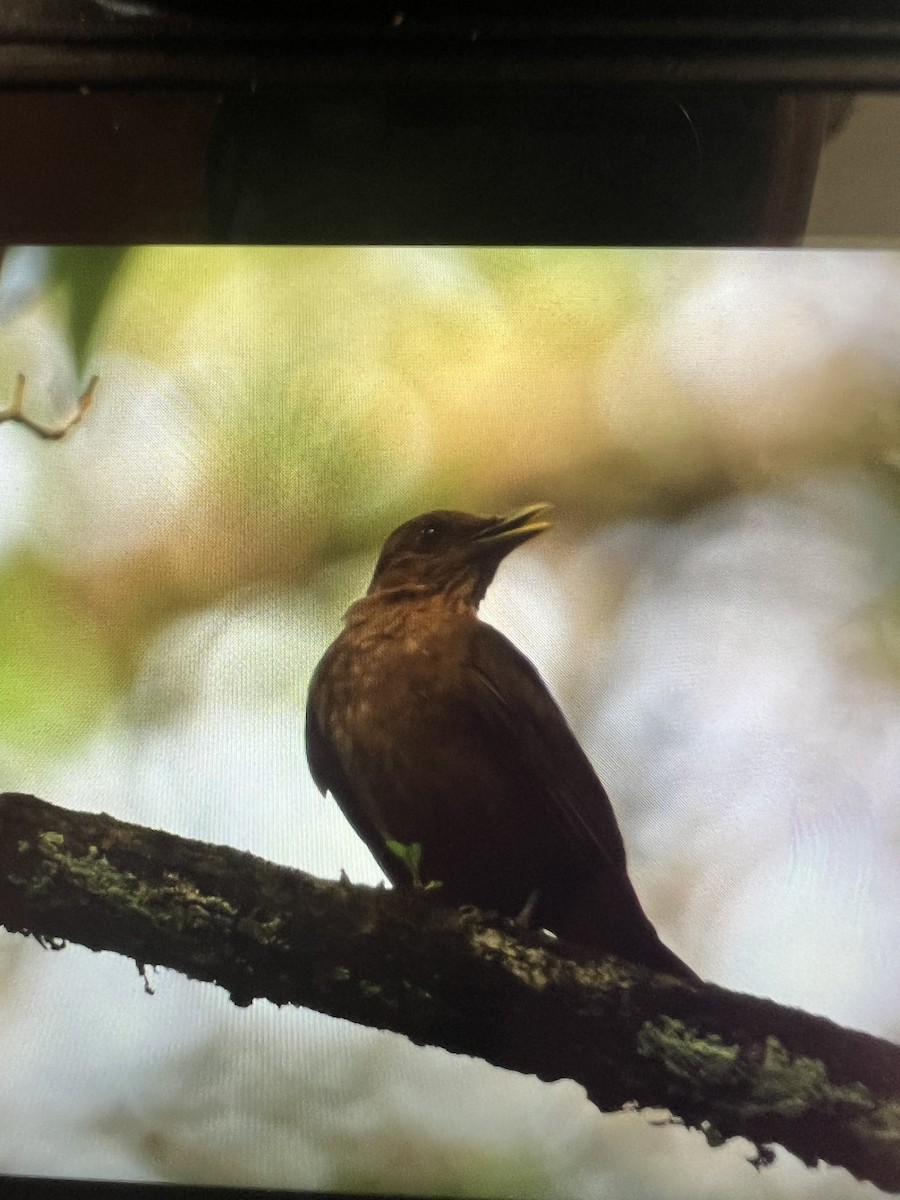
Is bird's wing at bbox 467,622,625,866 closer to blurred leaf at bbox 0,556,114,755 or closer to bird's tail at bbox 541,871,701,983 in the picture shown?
bird's tail at bbox 541,871,701,983

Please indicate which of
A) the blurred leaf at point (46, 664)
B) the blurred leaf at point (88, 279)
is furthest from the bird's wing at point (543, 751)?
the blurred leaf at point (88, 279)

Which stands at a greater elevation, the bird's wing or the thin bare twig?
the thin bare twig

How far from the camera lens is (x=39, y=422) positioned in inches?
30.0

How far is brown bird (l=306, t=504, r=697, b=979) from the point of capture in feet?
2.29

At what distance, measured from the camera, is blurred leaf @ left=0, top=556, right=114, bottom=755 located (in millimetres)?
732

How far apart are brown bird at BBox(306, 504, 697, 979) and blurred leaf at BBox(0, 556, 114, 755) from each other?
0.16 metres

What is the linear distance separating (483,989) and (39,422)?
1.63 ft

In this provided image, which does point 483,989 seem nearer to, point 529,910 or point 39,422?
point 529,910

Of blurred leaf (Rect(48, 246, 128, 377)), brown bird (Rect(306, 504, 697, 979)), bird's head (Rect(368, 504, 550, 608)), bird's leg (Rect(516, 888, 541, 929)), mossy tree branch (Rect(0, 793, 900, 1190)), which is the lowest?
mossy tree branch (Rect(0, 793, 900, 1190))

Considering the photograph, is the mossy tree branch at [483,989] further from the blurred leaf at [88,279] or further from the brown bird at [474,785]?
the blurred leaf at [88,279]

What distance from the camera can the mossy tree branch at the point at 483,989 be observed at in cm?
68

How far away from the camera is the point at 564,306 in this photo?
29.9 inches

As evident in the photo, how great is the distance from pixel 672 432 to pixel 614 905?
327 millimetres

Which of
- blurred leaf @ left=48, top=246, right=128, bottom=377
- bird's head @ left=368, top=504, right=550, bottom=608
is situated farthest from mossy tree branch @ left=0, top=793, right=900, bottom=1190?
blurred leaf @ left=48, top=246, right=128, bottom=377
